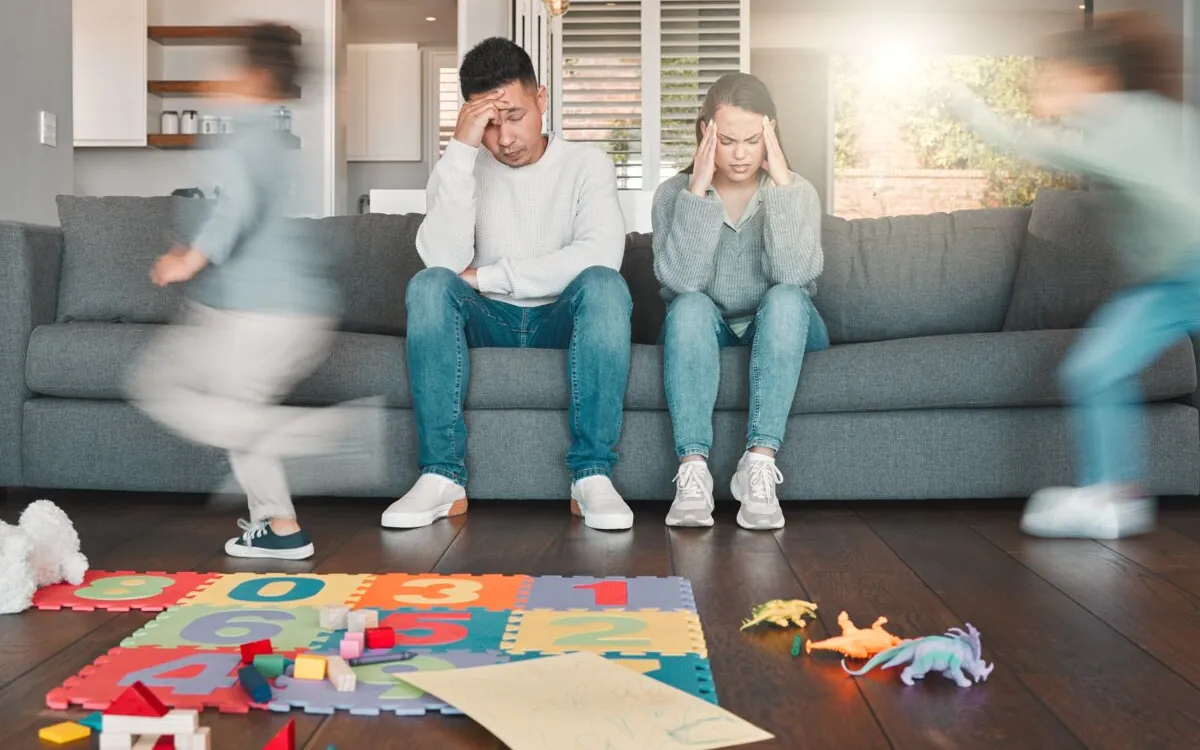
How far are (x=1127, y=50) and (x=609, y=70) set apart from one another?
14.0 feet

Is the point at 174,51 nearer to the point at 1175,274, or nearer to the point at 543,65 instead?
the point at 543,65

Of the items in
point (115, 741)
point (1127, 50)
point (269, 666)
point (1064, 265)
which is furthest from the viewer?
point (1064, 265)

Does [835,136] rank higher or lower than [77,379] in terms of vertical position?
higher

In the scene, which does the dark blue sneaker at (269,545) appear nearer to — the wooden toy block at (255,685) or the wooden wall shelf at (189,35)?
the wooden toy block at (255,685)

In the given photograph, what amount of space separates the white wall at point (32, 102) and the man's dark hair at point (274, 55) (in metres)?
2.44

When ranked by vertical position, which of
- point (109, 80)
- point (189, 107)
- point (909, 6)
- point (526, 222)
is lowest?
point (526, 222)

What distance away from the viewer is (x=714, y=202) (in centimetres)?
242

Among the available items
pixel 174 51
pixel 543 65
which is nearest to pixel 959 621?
pixel 543 65

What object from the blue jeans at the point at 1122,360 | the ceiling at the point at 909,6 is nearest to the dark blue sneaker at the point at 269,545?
the blue jeans at the point at 1122,360

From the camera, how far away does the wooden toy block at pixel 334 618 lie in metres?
1.46

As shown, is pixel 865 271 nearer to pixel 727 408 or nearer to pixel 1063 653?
pixel 727 408

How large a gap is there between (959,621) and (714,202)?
1.14 metres

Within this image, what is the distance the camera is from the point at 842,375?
251 cm

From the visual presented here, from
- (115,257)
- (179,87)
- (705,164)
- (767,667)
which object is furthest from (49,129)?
(767,667)
